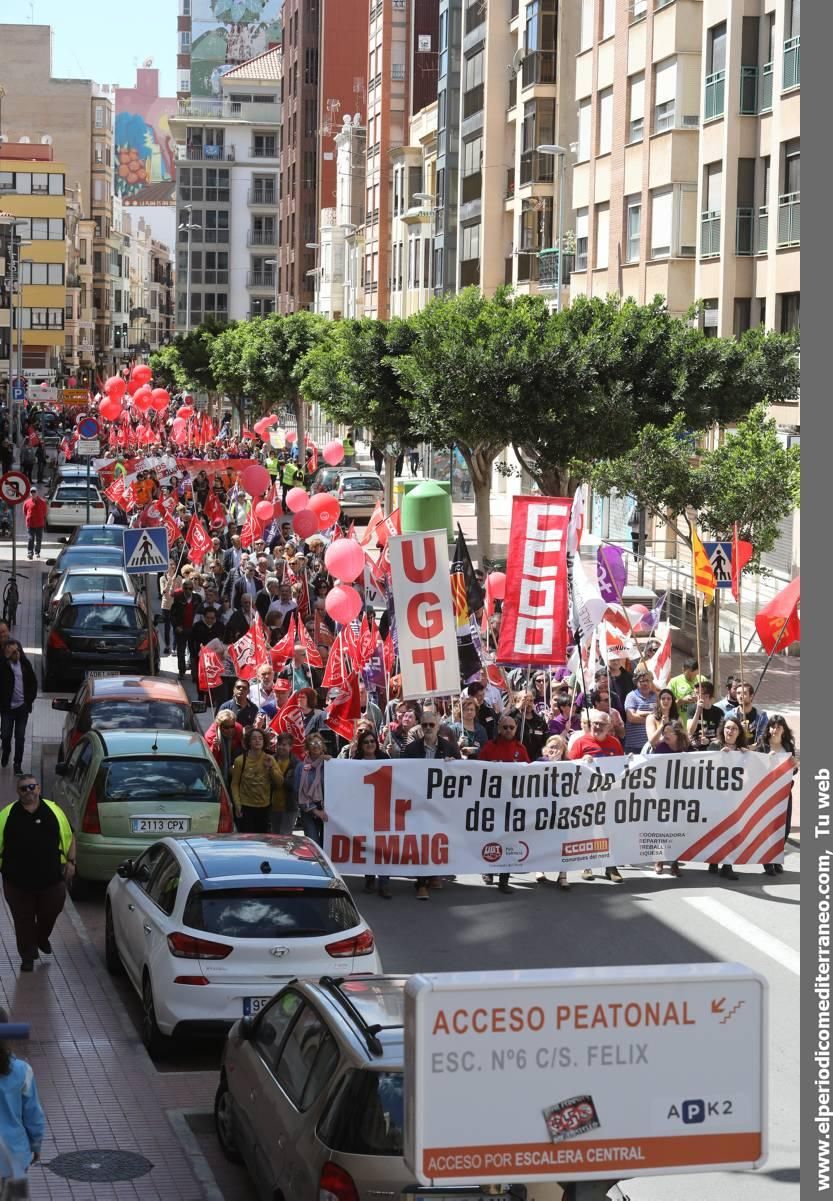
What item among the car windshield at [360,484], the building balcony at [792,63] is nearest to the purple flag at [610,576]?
the building balcony at [792,63]

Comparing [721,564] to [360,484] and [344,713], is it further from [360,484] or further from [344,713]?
[360,484]

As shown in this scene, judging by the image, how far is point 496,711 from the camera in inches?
739

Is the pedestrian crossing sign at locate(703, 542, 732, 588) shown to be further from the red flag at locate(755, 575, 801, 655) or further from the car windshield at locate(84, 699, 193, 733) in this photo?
the car windshield at locate(84, 699, 193, 733)

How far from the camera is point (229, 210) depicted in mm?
148750

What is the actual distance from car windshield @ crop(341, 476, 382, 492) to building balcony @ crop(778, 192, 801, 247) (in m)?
18.1

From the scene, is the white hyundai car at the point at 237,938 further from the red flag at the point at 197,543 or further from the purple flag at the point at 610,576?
the red flag at the point at 197,543

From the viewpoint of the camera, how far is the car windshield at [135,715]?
57.6ft

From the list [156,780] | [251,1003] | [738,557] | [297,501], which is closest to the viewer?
[251,1003]

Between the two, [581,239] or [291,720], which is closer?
[291,720]

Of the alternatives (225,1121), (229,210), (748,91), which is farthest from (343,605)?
(229,210)

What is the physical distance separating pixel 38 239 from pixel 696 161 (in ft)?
268

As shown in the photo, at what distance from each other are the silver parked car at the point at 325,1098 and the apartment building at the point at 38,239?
4299 inches

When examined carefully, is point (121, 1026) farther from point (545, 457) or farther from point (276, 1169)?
point (545, 457)
